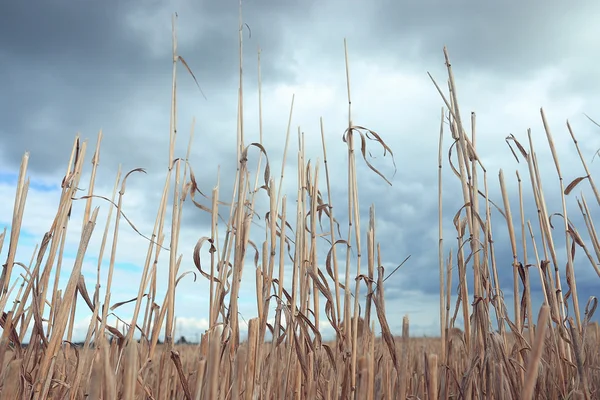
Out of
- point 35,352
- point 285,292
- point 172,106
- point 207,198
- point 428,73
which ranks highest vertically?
point 428,73

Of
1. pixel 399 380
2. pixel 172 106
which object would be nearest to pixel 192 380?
pixel 399 380

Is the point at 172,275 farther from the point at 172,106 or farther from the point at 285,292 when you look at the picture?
the point at 172,106

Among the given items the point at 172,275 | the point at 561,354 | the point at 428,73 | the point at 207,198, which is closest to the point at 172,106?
the point at 207,198

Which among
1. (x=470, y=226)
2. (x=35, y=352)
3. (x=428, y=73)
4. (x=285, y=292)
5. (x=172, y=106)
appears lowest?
(x=35, y=352)

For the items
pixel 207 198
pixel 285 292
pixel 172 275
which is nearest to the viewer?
pixel 172 275

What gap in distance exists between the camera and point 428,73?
1806mm

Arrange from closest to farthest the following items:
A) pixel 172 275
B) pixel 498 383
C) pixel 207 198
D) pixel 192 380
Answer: pixel 498 383, pixel 172 275, pixel 207 198, pixel 192 380

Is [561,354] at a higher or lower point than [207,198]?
lower

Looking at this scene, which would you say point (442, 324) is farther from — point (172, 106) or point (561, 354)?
point (172, 106)

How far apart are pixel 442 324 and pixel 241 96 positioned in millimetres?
1011

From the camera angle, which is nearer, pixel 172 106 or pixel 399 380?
pixel 399 380

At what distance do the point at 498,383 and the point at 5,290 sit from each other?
1.53 meters

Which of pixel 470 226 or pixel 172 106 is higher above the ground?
pixel 172 106

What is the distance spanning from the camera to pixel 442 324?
170cm
